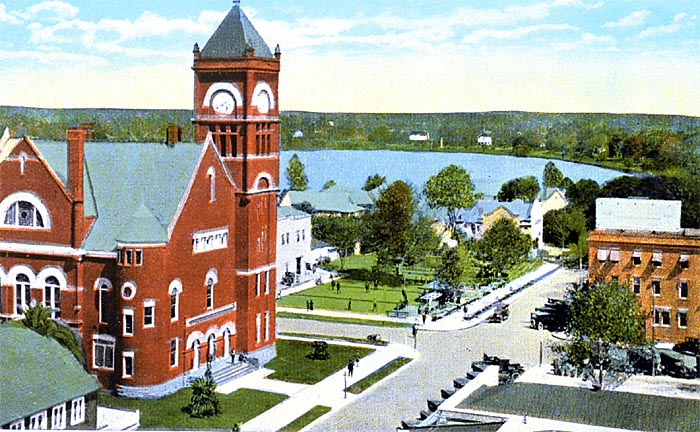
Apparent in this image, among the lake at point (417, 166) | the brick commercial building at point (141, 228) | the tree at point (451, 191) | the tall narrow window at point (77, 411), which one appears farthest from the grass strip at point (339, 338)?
the tall narrow window at point (77, 411)

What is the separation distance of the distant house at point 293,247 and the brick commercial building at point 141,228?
329 inches

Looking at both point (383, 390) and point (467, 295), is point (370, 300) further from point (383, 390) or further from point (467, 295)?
point (383, 390)

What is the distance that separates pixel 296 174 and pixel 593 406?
1695cm

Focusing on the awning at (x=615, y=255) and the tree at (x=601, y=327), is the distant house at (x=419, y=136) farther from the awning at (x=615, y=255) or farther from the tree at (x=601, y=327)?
the tree at (x=601, y=327)

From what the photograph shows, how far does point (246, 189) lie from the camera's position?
22297 millimetres

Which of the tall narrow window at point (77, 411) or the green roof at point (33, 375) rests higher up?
the green roof at point (33, 375)

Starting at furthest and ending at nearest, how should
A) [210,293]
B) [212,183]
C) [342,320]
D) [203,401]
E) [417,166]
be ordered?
1. [417,166]
2. [342,320]
3. [210,293]
4. [212,183]
5. [203,401]

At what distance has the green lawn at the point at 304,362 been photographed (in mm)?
22516

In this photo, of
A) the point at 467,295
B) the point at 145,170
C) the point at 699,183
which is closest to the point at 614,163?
the point at 699,183

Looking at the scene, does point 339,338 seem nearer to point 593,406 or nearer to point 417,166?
point 417,166

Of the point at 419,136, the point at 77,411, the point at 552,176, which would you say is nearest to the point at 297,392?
the point at 77,411

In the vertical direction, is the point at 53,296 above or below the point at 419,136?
below

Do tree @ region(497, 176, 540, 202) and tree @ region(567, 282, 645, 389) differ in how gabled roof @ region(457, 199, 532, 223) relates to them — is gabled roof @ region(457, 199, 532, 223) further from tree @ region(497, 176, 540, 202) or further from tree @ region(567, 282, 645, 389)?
tree @ region(567, 282, 645, 389)

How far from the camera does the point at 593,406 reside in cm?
A: 1766
